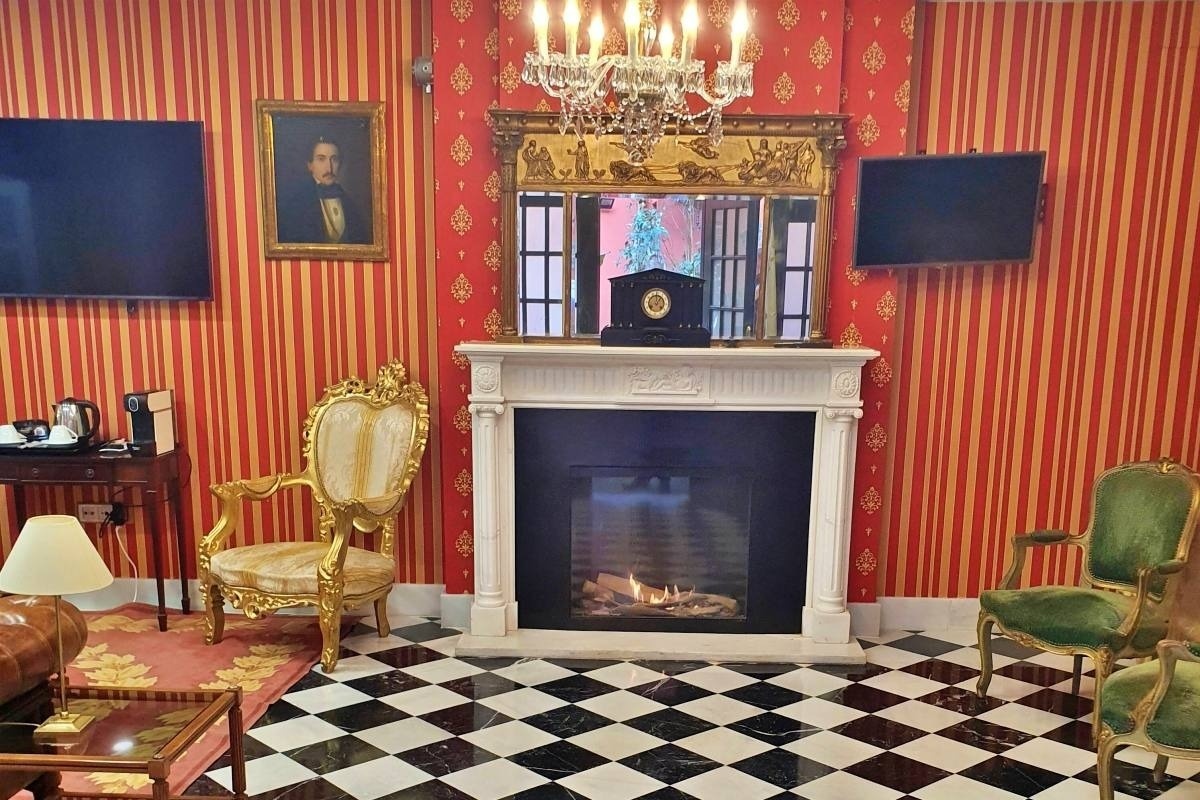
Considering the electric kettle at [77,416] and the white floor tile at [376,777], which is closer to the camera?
the white floor tile at [376,777]

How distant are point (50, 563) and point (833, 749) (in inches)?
98.3

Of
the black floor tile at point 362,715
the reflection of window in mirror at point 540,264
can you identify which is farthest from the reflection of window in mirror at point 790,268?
the black floor tile at point 362,715

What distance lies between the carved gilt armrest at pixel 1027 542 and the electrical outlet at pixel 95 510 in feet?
13.3

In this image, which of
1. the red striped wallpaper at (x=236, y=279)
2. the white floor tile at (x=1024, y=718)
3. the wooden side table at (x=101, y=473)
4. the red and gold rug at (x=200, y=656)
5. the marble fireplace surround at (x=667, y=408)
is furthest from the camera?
the red striped wallpaper at (x=236, y=279)

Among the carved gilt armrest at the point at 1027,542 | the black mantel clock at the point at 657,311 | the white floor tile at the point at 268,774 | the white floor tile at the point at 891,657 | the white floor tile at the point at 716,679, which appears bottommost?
the white floor tile at the point at 891,657

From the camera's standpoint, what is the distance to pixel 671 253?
3838 millimetres

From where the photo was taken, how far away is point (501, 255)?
12.7ft

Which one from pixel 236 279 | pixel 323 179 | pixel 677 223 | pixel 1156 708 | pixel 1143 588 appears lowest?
pixel 1156 708

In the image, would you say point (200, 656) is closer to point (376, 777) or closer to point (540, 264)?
point (376, 777)

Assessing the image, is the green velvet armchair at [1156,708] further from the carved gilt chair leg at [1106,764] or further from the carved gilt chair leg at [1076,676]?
the carved gilt chair leg at [1076,676]

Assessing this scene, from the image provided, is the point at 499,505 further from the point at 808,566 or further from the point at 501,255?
the point at 808,566

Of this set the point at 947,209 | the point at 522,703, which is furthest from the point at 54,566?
the point at 947,209

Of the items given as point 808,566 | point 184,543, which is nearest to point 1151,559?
point 808,566

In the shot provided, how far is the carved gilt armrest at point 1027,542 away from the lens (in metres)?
3.53
